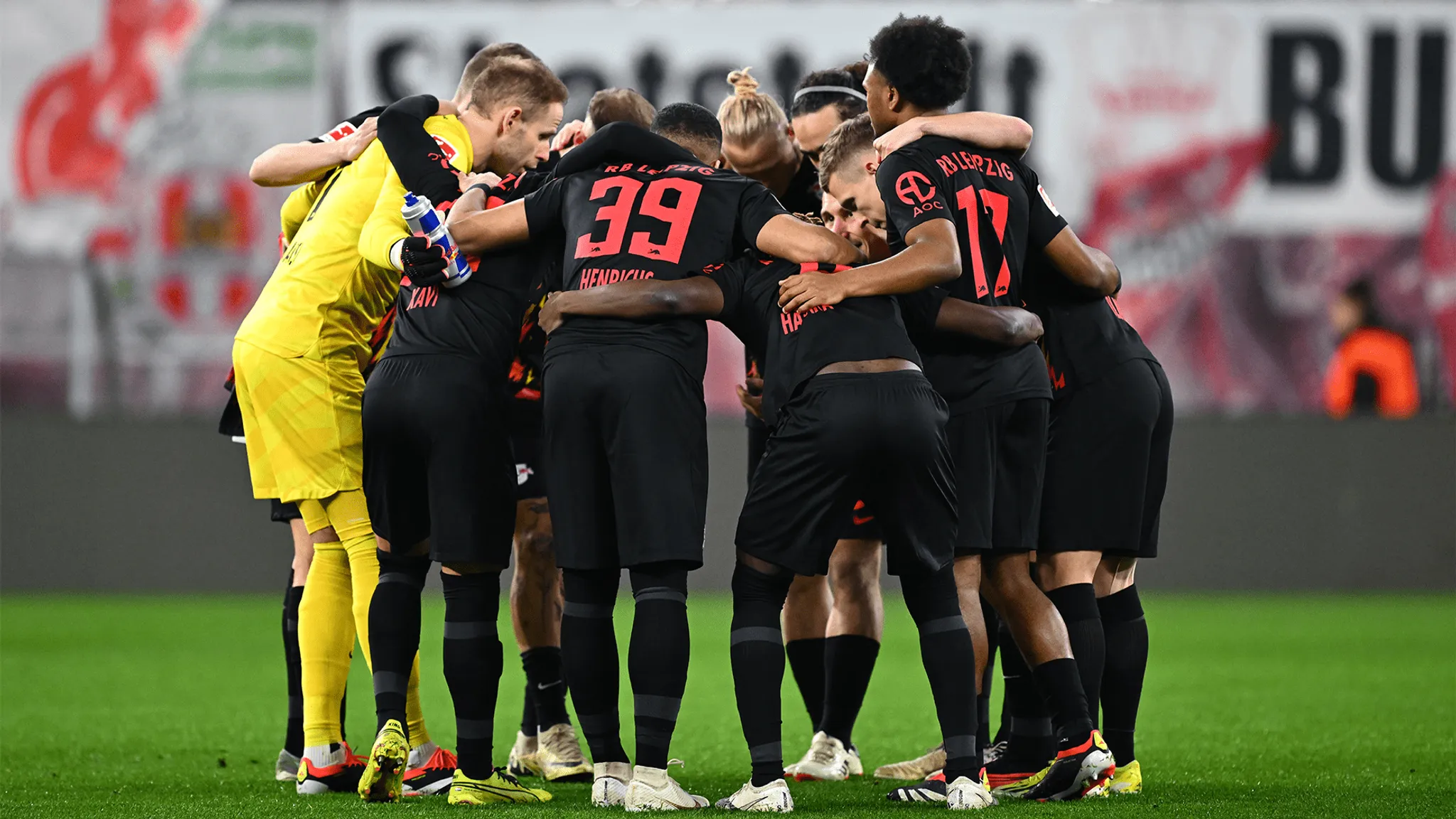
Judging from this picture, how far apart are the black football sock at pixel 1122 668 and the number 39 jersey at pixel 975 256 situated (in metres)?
0.81

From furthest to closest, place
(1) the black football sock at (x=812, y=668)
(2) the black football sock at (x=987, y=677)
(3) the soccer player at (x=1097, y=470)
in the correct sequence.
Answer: (1) the black football sock at (x=812, y=668) < (2) the black football sock at (x=987, y=677) < (3) the soccer player at (x=1097, y=470)

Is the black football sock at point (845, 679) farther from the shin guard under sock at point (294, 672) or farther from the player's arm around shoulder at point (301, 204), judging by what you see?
the player's arm around shoulder at point (301, 204)

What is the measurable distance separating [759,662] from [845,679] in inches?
45.4

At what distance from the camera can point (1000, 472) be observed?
4.45 meters

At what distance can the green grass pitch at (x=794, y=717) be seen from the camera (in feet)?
14.2

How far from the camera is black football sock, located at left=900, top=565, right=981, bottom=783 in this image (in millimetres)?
3967

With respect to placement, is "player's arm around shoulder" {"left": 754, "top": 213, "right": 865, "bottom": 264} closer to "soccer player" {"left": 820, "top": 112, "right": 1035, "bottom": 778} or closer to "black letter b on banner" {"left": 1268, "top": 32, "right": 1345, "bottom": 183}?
"soccer player" {"left": 820, "top": 112, "right": 1035, "bottom": 778}

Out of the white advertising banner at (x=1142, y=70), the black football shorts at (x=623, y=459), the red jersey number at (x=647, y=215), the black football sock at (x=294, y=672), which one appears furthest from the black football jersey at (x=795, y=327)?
the white advertising banner at (x=1142, y=70)

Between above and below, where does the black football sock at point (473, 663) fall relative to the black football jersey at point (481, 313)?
below

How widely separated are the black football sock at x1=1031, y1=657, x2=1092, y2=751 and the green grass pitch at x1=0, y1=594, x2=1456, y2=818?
198 millimetres

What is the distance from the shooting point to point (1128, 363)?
4742mm

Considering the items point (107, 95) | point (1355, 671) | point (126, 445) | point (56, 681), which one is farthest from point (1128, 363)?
point (107, 95)

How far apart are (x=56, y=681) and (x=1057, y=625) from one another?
209 inches

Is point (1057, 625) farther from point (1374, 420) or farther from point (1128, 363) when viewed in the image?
point (1374, 420)
